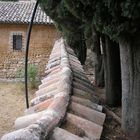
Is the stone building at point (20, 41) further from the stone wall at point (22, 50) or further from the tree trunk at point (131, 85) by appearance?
the tree trunk at point (131, 85)

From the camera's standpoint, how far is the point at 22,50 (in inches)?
874

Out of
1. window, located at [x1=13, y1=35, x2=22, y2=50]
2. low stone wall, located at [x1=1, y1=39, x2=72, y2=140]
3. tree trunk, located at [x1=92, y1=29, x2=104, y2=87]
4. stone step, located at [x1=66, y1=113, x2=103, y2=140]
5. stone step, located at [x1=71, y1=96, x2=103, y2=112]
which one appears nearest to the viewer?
low stone wall, located at [x1=1, y1=39, x2=72, y2=140]

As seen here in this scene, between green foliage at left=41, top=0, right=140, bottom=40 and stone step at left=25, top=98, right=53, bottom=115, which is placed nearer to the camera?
green foliage at left=41, top=0, right=140, bottom=40

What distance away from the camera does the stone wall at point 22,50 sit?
70.2ft

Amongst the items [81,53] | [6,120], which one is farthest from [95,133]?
[6,120]

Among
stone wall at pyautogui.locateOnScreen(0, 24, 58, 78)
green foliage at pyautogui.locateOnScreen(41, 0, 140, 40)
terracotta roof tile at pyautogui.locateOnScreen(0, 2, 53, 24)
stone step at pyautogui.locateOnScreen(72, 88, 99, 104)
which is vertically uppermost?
green foliage at pyautogui.locateOnScreen(41, 0, 140, 40)

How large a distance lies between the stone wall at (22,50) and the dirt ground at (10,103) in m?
2.08

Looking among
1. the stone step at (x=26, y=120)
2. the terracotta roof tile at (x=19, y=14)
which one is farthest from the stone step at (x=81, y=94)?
the terracotta roof tile at (x=19, y=14)

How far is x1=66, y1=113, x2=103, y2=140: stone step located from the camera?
2.34 metres

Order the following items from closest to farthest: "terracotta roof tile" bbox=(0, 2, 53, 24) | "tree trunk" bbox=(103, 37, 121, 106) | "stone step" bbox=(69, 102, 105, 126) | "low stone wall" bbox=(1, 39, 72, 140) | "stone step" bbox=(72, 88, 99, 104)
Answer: "low stone wall" bbox=(1, 39, 72, 140) → "stone step" bbox=(69, 102, 105, 126) → "stone step" bbox=(72, 88, 99, 104) → "tree trunk" bbox=(103, 37, 121, 106) → "terracotta roof tile" bbox=(0, 2, 53, 24)

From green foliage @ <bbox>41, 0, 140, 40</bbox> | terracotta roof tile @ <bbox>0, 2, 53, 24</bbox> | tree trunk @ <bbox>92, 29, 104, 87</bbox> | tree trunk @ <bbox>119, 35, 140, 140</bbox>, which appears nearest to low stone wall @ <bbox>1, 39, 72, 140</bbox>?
tree trunk @ <bbox>119, 35, 140, 140</bbox>

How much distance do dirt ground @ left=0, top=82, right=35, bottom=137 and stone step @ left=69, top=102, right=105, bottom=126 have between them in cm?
735

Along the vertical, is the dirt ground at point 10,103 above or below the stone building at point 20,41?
below

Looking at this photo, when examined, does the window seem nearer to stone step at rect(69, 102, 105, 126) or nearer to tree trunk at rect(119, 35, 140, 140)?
tree trunk at rect(119, 35, 140, 140)
